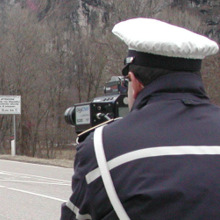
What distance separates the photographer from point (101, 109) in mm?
2715

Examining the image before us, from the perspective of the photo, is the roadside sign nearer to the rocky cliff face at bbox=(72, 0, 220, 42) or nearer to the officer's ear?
the rocky cliff face at bbox=(72, 0, 220, 42)

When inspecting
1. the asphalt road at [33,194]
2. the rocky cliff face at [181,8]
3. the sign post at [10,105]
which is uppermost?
the rocky cliff face at [181,8]

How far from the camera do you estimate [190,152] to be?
4.64ft

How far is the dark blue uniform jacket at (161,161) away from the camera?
1380mm

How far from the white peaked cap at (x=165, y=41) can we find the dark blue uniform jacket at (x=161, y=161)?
0.09 meters

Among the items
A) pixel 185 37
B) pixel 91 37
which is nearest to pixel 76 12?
pixel 91 37

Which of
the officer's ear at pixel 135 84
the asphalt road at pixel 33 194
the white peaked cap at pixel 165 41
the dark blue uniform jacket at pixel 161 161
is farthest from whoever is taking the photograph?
the asphalt road at pixel 33 194

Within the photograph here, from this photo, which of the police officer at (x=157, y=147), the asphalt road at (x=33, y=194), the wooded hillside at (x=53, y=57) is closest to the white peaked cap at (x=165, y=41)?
the police officer at (x=157, y=147)

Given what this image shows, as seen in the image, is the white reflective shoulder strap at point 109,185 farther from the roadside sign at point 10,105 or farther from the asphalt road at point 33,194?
the roadside sign at point 10,105

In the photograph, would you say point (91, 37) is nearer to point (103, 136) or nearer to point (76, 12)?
point (76, 12)

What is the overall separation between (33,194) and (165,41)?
29.7ft

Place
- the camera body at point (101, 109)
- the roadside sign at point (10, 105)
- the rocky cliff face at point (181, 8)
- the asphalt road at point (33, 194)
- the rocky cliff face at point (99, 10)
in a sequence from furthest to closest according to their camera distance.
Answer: the rocky cliff face at point (99, 10), the rocky cliff face at point (181, 8), the roadside sign at point (10, 105), the asphalt road at point (33, 194), the camera body at point (101, 109)

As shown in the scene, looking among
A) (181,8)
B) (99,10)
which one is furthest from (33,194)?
(99,10)

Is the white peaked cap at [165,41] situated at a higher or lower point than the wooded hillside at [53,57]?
higher
